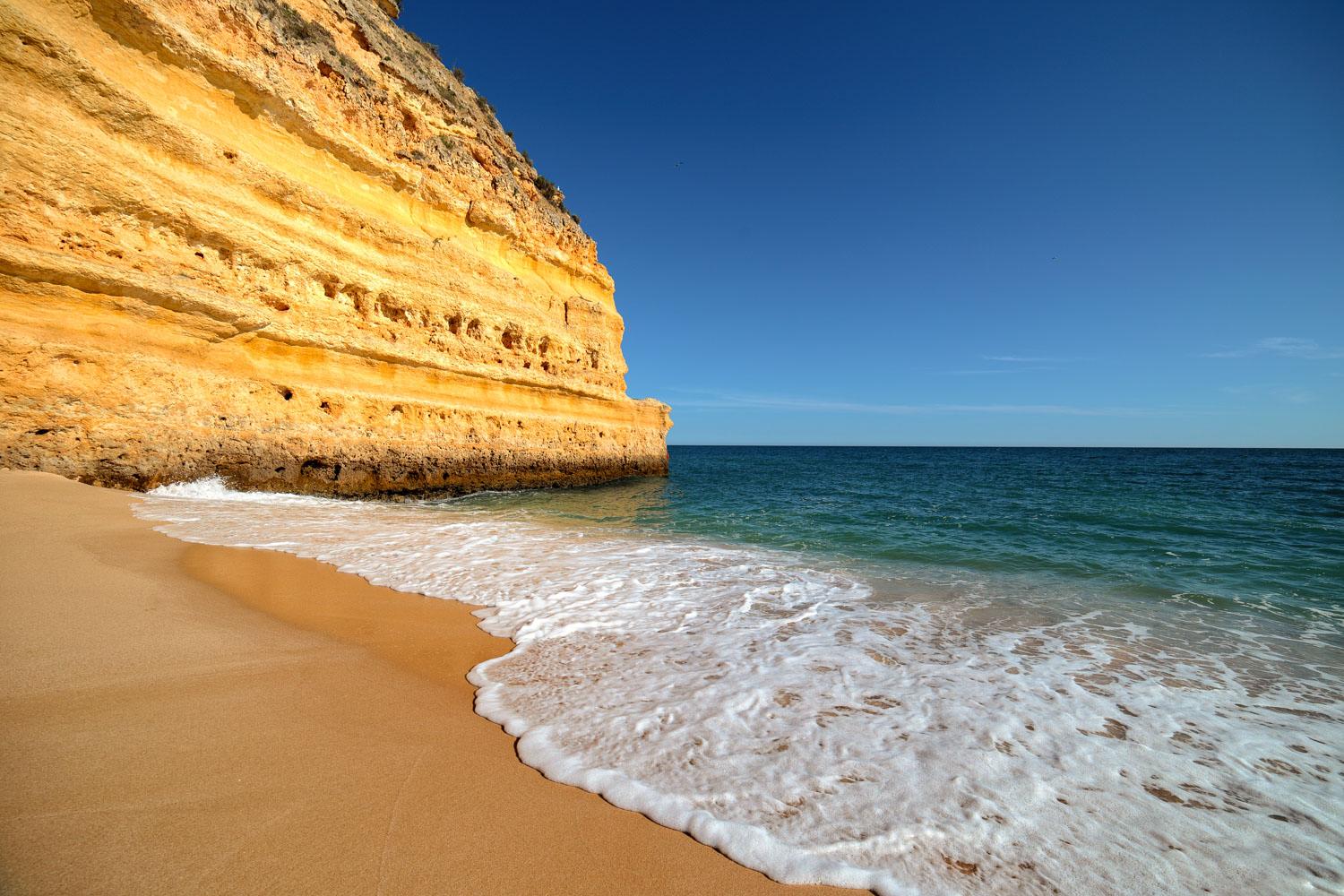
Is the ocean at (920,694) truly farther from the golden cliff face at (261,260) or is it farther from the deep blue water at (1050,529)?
the golden cliff face at (261,260)

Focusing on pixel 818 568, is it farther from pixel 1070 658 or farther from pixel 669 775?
pixel 669 775

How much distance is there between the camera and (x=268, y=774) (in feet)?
6.11

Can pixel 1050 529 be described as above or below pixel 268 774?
below

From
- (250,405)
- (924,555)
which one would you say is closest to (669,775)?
(924,555)

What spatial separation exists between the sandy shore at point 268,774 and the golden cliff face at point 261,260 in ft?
20.8

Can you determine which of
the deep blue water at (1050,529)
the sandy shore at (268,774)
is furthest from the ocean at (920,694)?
the sandy shore at (268,774)

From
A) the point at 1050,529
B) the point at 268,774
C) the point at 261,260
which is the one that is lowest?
the point at 1050,529

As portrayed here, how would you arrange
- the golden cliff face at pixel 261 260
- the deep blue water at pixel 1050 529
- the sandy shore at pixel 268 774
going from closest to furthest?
the sandy shore at pixel 268 774, the deep blue water at pixel 1050 529, the golden cliff face at pixel 261 260

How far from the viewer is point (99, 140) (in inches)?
313

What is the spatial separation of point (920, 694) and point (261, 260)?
1214 centimetres

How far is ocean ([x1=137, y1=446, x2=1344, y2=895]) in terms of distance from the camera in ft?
6.17

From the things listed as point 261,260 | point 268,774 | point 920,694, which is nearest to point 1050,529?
point 920,694

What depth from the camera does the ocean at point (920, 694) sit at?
1.88 m

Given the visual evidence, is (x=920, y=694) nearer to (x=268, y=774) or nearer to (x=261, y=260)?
(x=268, y=774)
